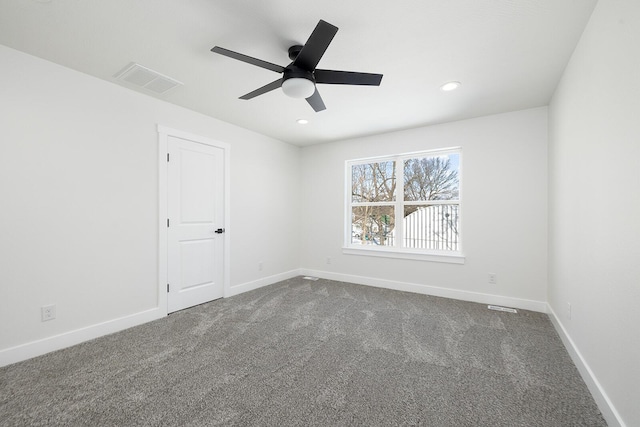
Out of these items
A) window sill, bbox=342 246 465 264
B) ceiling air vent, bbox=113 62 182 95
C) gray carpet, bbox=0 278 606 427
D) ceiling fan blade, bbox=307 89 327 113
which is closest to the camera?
gray carpet, bbox=0 278 606 427

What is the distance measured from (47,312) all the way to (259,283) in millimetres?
2459

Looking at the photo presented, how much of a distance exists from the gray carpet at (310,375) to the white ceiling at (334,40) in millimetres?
2473

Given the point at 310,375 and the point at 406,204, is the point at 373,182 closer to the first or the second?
the point at 406,204

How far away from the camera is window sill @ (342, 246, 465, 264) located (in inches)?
150

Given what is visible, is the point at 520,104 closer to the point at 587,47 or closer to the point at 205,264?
the point at 587,47

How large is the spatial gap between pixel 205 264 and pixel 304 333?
175 centimetres

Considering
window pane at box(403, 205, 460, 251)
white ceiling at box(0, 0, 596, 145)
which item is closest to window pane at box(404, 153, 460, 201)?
window pane at box(403, 205, 460, 251)

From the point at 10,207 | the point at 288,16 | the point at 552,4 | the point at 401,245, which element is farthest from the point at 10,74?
the point at 401,245

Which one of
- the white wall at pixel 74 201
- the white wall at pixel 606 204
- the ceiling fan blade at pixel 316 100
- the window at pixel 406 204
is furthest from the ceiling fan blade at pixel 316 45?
the window at pixel 406 204

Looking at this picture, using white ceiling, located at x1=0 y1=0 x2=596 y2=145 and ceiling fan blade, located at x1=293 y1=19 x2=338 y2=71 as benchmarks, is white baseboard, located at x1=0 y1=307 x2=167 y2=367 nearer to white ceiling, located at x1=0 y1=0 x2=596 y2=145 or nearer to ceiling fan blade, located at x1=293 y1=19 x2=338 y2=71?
white ceiling, located at x1=0 y1=0 x2=596 y2=145

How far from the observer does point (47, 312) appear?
230 centimetres

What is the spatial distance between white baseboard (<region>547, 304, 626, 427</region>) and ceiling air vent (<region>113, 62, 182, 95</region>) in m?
3.99

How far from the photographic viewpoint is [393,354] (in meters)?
2.27

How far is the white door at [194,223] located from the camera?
3.24m
